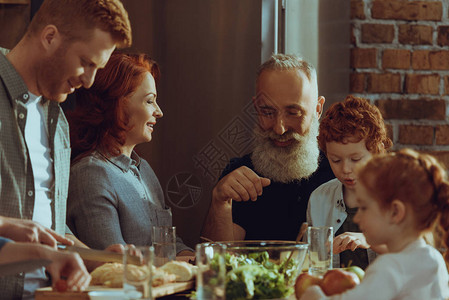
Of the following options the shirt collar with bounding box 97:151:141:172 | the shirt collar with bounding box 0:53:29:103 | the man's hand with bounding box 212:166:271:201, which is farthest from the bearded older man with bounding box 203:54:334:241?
the shirt collar with bounding box 0:53:29:103

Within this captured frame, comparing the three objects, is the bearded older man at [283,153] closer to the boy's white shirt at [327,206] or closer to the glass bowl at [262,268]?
the boy's white shirt at [327,206]

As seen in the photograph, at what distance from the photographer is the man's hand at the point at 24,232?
1.36m

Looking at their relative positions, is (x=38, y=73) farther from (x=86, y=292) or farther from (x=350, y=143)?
(x=350, y=143)

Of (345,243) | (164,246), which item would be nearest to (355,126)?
(345,243)

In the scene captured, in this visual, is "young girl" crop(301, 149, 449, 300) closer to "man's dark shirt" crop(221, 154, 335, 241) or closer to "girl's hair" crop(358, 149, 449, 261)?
"girl's hair" crop(358, 149, 449, 261)

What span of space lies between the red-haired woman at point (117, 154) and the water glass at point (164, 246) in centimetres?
29

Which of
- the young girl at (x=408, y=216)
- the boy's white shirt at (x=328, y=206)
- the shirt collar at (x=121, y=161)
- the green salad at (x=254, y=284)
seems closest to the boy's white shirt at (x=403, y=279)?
the young girl at (x=408, y=216)

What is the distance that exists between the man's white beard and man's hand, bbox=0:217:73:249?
1256mm

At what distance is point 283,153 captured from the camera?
2.56 m

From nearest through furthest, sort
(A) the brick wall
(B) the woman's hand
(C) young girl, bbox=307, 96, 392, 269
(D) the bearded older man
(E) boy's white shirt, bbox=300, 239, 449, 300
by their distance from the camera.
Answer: (E) boy's white shirt, bbox=300, 239, 449, 300, (B) the woman's hand, (C) young girl, bbox=307, 96, 392, 269, (D) the bearded older man, (A) the brick wall

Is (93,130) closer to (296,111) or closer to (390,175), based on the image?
(296,111)

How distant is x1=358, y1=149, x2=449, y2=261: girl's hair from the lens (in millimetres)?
1172

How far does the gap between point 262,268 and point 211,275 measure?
0.28 m

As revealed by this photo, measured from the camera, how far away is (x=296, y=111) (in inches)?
98.6
